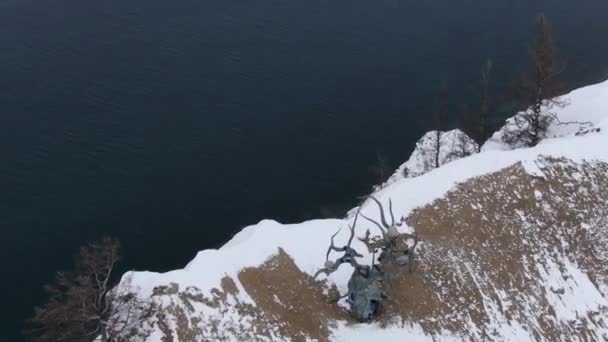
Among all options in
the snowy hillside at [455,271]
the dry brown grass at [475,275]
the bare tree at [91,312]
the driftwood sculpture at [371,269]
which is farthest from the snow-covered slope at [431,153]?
the bare tree at [91,312]

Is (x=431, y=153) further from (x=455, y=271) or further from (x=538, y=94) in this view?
(x=455, y=271)

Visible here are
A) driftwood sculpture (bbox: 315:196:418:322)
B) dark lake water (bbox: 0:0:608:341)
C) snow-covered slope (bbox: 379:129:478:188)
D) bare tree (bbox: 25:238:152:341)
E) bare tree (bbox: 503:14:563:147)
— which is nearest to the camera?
bare tree (bbox: 25:238:152:341)

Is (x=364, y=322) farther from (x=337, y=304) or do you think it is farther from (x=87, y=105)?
(x=87, y=105)

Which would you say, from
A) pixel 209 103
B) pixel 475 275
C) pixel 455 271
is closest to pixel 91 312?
pixel 455 271

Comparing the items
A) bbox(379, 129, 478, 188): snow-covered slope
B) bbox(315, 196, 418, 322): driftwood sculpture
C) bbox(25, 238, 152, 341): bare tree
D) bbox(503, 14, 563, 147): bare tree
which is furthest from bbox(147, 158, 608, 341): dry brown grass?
bbox(379, 129, 478, 188): snow-covered slope

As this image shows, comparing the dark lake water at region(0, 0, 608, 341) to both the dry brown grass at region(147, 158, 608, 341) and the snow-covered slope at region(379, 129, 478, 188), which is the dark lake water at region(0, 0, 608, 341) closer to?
the snow-covered slope at region(379, 129, 478, 188)

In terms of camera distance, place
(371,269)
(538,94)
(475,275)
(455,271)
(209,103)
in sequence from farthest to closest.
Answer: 1. (209,103)
2. (538,94)
3. (475,275)
4. (455,271)
5. (371,269)

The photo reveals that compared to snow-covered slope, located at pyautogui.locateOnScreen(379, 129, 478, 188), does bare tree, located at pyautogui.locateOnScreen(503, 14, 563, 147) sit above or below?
above
